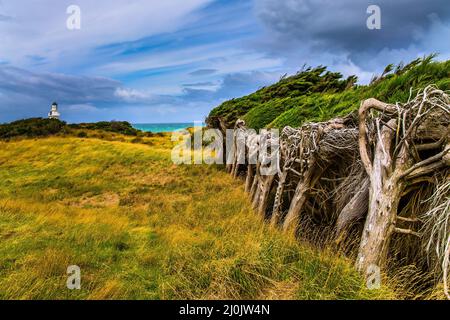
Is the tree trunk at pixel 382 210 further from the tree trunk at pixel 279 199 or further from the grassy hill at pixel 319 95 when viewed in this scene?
the tree trunk at pixel 279 199

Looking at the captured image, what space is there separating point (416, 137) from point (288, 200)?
4.81 metres

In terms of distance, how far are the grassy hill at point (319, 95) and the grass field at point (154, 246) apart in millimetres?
2993

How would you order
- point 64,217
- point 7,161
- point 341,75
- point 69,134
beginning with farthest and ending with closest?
1. point 69,134
2. point 7,161
3. point 341,75
4. point 64,217

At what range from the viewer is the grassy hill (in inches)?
237

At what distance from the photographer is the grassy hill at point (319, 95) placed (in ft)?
19.7

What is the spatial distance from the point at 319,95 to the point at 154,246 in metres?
8.49

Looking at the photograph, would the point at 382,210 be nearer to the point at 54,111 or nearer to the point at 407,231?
the point at 407,231

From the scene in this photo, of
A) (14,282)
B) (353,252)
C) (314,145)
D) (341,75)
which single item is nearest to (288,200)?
(314,145)

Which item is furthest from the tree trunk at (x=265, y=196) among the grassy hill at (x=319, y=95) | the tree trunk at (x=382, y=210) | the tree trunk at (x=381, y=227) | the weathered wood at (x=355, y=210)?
the tree trunk at (x=381, y=227)

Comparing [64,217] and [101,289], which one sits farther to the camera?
[64,217]

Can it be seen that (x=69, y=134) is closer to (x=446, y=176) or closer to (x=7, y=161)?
(x=7, y=161)

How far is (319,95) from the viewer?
41.3ft
